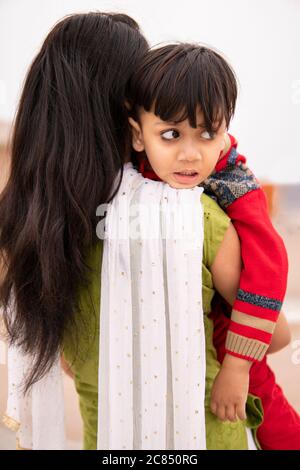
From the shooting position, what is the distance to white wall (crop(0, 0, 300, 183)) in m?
1.17

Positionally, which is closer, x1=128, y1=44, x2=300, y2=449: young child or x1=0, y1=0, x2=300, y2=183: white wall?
x1=128, y1=44, x2=300, y2=449: young child

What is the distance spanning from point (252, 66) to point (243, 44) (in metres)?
0.06

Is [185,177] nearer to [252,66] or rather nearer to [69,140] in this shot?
[69,140]

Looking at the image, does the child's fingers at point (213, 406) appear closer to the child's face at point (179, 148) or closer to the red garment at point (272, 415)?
the red garment at point (272, 415)

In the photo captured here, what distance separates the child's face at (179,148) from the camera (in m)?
0.77

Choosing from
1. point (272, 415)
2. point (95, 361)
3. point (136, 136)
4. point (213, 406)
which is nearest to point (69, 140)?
point (136, 136)

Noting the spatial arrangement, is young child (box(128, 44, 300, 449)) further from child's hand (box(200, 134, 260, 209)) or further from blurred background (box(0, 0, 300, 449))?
blurred background (box(0, 0, 300, 449))

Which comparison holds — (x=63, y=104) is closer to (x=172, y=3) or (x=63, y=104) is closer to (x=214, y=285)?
(x=214, y=285)

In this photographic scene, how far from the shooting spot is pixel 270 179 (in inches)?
54.7

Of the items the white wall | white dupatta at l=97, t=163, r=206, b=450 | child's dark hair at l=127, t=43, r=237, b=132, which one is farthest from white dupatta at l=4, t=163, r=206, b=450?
the white wall

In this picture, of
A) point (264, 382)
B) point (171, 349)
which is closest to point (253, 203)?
point (171, 349)

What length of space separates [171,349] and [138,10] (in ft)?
2.42

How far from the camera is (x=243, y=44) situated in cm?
124

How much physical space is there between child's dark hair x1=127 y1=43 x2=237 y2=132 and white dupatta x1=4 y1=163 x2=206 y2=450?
11 centimetres
